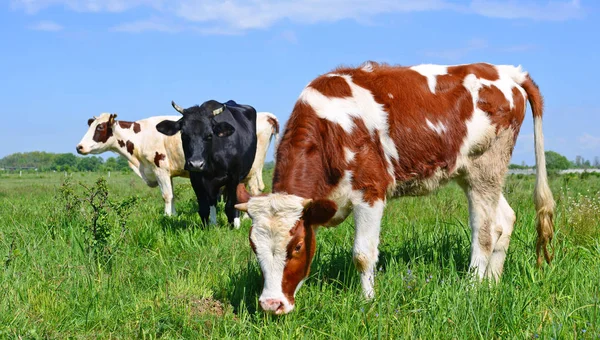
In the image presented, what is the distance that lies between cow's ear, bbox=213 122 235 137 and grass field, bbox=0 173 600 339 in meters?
2.68

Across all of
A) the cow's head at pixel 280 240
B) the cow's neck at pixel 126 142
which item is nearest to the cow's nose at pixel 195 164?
the cow's head at pixel 280 240

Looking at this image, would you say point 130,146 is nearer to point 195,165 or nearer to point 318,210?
point 195,165

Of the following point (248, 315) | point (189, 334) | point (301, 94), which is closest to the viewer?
point (189, 334)

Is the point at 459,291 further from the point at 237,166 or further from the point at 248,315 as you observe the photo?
the point at 237,166

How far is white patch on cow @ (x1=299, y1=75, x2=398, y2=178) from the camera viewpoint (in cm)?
531

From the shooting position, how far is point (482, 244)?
6.03 metres

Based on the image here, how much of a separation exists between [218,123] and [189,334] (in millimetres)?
5617

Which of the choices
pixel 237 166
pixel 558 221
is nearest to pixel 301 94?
pixel 558 221

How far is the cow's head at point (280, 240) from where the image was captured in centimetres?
450

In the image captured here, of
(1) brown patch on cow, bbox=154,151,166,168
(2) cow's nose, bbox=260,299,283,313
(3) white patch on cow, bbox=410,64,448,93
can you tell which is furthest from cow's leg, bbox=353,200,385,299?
(1) brown patch on cow, bbox=154,151,166,168

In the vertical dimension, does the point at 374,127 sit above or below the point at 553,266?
above

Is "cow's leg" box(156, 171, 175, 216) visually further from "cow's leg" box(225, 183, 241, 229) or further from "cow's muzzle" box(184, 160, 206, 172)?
"cow's muzzle" box(184, 160, 206, 172)

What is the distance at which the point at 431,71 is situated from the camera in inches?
241

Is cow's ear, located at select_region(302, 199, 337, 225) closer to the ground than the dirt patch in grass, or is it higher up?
higher up
